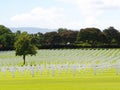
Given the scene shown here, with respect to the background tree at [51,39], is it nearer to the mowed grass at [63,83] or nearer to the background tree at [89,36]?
the background tree at [89,36]

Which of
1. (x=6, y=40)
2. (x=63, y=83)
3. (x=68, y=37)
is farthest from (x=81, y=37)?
(x=63, y=83)

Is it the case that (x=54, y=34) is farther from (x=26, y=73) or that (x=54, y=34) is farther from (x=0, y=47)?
(x=26, y=73)

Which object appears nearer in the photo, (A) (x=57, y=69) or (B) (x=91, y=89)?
(B) (x=91, y=89)

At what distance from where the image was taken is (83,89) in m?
19.8

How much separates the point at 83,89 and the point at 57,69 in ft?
49.1

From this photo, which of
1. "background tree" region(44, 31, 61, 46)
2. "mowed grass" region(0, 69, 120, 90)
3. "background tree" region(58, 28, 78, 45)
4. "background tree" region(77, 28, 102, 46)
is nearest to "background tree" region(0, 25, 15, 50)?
"background tree" region(44, 31, 61, 46)

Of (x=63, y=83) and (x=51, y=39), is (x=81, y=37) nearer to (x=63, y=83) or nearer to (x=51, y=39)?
(x=51, y=39)

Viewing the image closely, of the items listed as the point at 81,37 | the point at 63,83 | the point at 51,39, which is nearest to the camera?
the point at 63,83

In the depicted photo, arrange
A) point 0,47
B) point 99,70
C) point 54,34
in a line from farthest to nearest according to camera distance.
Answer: point 54,34 < point 0,47 < point 99,70

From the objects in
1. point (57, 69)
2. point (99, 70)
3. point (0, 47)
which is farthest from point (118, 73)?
point (0, 47)

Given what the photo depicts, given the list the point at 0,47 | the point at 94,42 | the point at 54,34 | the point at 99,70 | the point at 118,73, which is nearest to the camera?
the point at 118,73

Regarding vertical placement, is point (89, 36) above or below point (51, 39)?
above

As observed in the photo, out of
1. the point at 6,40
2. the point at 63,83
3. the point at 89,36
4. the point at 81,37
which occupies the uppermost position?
the point at 89,36

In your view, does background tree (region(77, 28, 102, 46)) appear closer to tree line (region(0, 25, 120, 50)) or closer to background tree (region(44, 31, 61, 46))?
tree line (region(0, 25, 120, 50))
